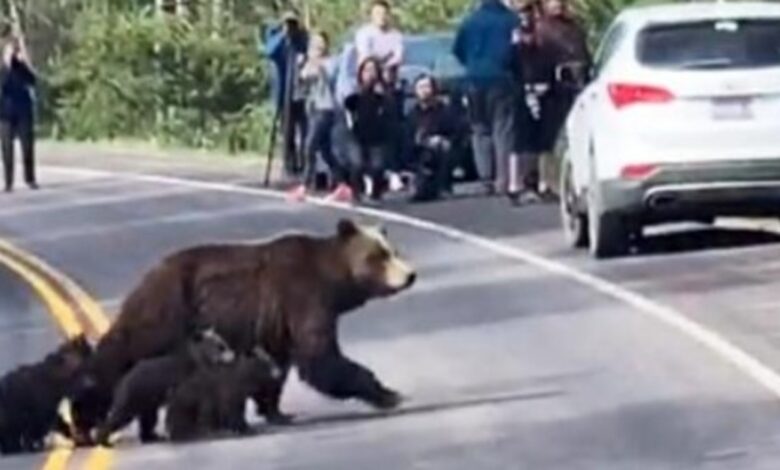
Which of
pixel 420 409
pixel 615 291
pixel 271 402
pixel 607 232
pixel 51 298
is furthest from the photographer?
pixel 607 232

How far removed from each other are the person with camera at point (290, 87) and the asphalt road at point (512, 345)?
3953mm

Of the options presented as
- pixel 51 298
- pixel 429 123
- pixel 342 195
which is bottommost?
pixel 342 195

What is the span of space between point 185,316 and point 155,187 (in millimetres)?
23407

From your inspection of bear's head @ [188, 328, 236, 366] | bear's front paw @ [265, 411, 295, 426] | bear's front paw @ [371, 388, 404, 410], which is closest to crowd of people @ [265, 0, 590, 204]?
bear's front paw @ [371, 388, 404, 410]

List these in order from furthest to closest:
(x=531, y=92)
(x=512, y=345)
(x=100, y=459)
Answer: (x=531, y=92)
(x=512, y=345)
(x=100, y=459)

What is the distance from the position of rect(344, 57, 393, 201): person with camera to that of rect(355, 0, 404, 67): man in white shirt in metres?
0.29

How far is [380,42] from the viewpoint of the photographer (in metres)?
32.5

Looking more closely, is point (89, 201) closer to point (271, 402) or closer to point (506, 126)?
point (506, 126)

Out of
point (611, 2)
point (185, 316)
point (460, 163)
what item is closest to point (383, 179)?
point (460, 163)

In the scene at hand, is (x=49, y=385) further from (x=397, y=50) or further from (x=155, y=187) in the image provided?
(x=155, y=187)

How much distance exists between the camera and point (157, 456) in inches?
581

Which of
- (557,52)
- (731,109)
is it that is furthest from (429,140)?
(731,109)

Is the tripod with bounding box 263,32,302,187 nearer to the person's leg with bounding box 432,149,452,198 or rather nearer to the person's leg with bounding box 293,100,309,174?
the person's leg with bounding box 293,100,309,174

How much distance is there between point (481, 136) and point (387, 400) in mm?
16142
